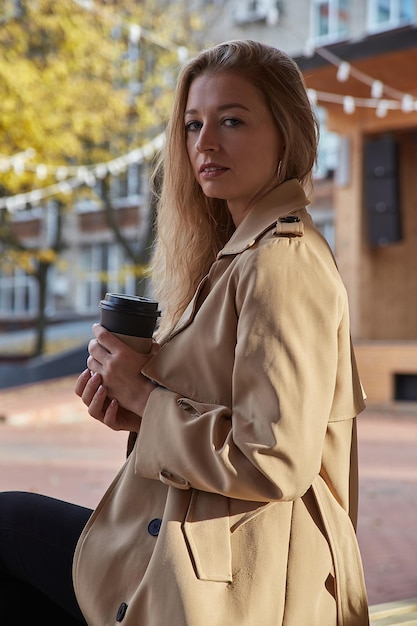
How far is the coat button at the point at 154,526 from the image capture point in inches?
53.0

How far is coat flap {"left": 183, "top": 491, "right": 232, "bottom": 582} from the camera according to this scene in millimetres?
1268

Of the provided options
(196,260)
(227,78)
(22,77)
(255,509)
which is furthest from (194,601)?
(22,77)

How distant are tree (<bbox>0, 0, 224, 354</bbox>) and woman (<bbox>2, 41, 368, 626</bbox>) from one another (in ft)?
37.7

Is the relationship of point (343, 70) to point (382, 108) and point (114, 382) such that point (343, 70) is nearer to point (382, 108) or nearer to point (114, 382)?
point (382, 108)

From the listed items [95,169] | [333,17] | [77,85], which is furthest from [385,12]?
[95,169]

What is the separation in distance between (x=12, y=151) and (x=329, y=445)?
45.9 ft

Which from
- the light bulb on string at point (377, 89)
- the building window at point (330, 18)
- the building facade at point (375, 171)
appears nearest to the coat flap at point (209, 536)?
the building facade at point (375, 171)

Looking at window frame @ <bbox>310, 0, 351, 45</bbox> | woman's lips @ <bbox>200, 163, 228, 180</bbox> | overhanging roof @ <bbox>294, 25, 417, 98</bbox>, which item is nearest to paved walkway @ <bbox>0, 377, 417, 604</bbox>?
woman's lips @ <bbox>200, 163, 228, 180</bbox>

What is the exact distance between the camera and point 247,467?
1.24m

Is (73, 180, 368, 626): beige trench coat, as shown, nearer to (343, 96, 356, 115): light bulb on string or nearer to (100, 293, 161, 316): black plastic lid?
(100, 293, 161, 316): black plastic lid

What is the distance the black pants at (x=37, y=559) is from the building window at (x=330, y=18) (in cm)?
1989

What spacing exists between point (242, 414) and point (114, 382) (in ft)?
0.92

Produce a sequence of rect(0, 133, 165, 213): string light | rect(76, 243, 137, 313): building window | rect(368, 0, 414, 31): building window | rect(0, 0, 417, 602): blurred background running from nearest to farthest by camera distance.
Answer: rect(0, 0, 417, 602): blurred background, rect(0, 133, 165, 213): string light, rect(368, 0, 414, 31): building window, rect(76, 243, 137, 313): building window

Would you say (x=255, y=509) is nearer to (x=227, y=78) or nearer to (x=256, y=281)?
(x=256, y=281)
